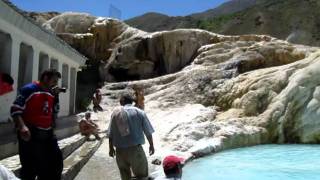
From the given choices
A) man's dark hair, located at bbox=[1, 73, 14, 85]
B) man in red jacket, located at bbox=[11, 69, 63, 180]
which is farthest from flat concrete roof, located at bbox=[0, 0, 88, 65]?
man's dark hair, located at bbox=[1, 73, 14, 85]

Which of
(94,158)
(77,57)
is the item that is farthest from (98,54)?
(94,158)

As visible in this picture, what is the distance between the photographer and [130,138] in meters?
6.84

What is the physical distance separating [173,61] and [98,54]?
668cm

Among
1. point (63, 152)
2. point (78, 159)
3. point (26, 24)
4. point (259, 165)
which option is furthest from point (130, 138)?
point (26, 24)

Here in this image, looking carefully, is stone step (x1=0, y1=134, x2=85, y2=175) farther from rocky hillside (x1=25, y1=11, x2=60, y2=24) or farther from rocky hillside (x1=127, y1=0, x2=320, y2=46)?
rocky hillside (x1=127, y1=0, x2=320, y2=46)

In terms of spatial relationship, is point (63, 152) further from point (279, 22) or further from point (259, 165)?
point (279, 22)

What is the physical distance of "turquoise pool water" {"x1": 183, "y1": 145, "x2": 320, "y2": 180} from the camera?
411 inches

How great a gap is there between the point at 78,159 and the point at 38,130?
426 cm

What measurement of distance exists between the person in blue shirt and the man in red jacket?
0.92 metres

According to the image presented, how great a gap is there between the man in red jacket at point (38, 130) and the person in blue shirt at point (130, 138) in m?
0.92

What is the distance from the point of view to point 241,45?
24766mm

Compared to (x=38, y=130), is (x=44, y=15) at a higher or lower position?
higher

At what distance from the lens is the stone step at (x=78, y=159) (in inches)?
347

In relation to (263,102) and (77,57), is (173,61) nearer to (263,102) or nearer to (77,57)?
(77,57)
